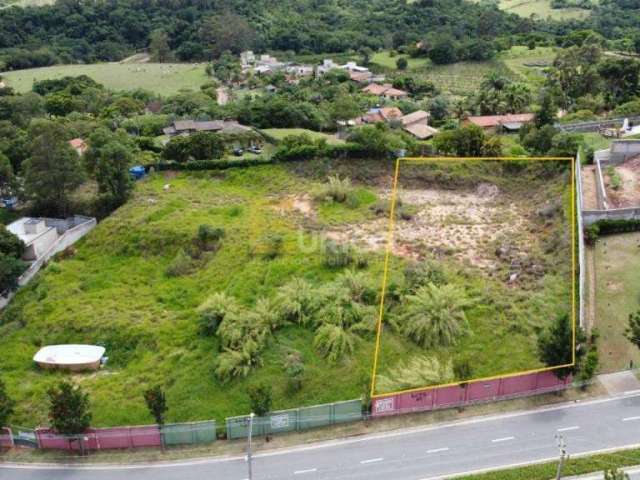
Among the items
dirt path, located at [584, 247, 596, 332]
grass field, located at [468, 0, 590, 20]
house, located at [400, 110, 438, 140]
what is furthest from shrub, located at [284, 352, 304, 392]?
grass field, located at [468, 0, 590, 20]

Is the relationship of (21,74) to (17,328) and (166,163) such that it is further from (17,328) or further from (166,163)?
(17,328)

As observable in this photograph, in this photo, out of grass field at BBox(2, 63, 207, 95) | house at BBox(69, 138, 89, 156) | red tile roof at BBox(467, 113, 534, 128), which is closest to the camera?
house at BBox(69, 138, 89, 156)

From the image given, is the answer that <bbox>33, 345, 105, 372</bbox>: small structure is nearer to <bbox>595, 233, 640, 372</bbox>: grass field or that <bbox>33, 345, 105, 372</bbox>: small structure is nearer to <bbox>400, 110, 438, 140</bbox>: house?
<bbox>595, 233, 640, 372</bbox>: grass field

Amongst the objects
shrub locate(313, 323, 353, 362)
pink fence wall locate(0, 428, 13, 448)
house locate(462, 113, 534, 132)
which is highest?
house locate(462, 113, 534, 132)

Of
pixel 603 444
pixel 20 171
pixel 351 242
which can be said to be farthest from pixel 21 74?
pixel 603 444

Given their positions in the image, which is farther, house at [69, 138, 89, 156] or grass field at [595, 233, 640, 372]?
house at [69, 138, 89, 156]

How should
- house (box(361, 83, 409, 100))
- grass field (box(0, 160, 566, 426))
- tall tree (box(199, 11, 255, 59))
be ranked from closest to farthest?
grass field (box(0, 160, 566, 426)) < house (box(361, 83, 409, 100)) < tall tree (box(199, 11, 255, 59))

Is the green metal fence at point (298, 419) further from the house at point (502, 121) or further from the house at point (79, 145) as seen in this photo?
the house at point (502, 121)

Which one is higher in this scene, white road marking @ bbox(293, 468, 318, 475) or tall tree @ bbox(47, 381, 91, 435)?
tall tree @ bbox(47, 381, 91, 435)
